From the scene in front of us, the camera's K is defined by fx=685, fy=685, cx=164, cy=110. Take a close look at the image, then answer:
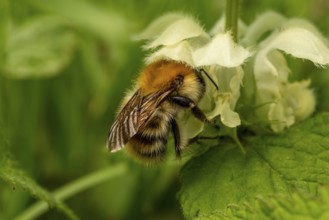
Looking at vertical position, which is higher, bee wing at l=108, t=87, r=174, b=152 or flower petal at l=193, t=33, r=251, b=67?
flower petal at l=193, t=33, r=251, b=67

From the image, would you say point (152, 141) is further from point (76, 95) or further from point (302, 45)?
point (76, 95)

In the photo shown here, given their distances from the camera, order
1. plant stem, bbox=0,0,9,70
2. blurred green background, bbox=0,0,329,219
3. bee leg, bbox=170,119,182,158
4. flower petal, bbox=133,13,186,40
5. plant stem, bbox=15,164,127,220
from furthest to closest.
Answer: blurred green background, bbox=0,0,329,219, plant stem, bbox=0,0,9,70, plant stem, bbox=15,164,127,220, flower petal, bbox=133,13,186,40, bee leg, bbox=170,119,182,158

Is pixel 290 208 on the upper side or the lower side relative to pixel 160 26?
lower

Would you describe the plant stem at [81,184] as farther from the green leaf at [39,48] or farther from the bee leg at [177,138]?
the bee leg at [177,138]

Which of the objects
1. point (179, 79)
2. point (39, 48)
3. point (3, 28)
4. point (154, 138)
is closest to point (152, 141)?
point (154, 138)

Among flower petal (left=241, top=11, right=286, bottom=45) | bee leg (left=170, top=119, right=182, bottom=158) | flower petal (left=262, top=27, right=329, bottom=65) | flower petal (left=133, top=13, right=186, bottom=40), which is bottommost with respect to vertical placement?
bee leg (left=170, top=119, right=182, bottom=158)

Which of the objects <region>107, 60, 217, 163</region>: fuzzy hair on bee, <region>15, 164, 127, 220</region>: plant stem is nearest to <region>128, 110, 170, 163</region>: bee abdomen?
<region>107, 60, 217, 163</region>: fuzzy hair on bee

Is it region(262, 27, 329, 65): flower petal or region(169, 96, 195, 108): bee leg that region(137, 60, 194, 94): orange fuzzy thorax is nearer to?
region(169, 96, 195, 108): bee leg
